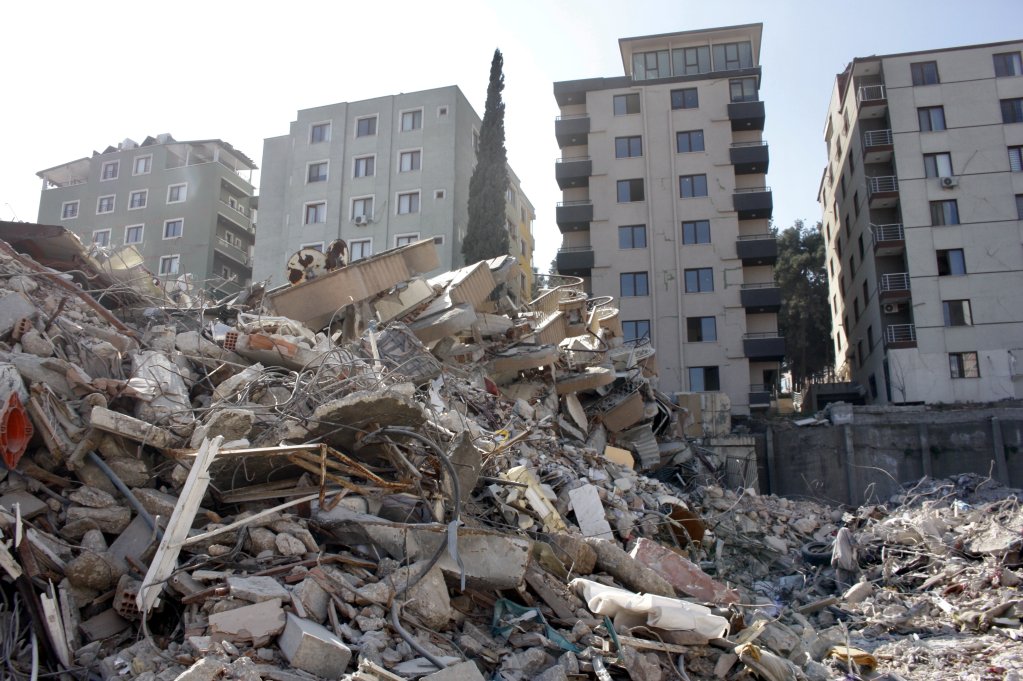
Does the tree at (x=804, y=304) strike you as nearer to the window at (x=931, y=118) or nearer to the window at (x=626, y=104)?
the window at (x=931, y=118)

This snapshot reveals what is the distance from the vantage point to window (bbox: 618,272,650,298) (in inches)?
1362

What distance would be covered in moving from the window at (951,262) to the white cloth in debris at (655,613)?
2986cm

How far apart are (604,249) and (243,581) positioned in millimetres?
31367

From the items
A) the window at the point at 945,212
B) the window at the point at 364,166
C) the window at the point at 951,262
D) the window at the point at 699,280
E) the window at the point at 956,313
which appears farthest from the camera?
the window at the point at 699,280

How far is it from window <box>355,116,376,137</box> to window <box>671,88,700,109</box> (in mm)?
13136

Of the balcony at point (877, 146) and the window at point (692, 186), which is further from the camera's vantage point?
the window at point (692, 186)

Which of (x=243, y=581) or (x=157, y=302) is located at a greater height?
(x=157, y=302)

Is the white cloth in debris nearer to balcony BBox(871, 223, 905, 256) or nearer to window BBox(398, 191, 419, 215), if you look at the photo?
window BBox(398, 191, 419, 215)

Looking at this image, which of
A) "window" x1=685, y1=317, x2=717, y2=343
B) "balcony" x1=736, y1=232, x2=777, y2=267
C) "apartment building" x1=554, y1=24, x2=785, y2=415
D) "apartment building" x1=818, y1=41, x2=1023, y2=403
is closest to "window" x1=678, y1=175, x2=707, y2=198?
"apartment building" x1=554, y1=24, x2=785, y2=415

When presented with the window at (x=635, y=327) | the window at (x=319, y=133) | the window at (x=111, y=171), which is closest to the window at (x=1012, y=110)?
the window at (x=635, y=327)

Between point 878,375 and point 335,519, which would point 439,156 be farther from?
point 335,519

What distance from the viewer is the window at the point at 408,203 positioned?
32844mm

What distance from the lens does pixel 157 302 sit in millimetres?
9836

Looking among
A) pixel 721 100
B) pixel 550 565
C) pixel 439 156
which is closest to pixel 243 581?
pixel 550 565
